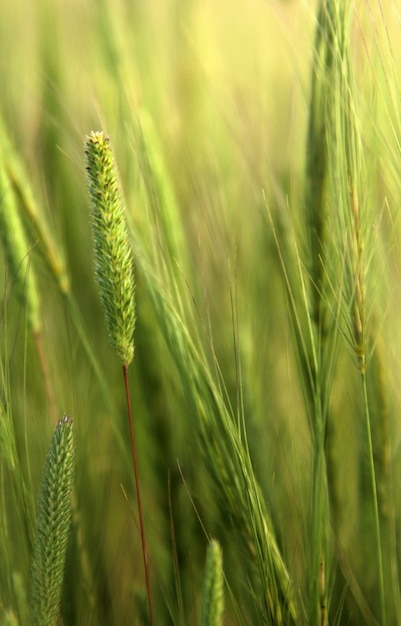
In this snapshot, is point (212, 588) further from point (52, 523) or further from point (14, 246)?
point (14, 246)

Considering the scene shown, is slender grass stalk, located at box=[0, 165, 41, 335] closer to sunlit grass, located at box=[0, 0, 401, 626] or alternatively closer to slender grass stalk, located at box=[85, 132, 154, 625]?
sunlit grass, located at box=[0, 0, 401, 626]

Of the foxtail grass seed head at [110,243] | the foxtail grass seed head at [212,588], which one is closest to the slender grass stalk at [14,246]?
the foxtail grass seed head at [110,243]

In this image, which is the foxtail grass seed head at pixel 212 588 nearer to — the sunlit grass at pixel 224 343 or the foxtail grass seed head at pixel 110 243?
the sunlit grass at pixel 224 343

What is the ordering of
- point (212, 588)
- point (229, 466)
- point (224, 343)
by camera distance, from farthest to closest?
point (224, 343) < point (229, 466) < point (212, 588)

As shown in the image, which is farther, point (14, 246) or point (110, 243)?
point (14, 246)

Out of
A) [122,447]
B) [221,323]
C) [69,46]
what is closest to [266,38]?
[69,46]

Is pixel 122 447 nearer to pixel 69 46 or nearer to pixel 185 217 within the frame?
pixel 185 217

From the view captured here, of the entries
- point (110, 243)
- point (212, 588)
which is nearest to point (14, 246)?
point (110, 243)
